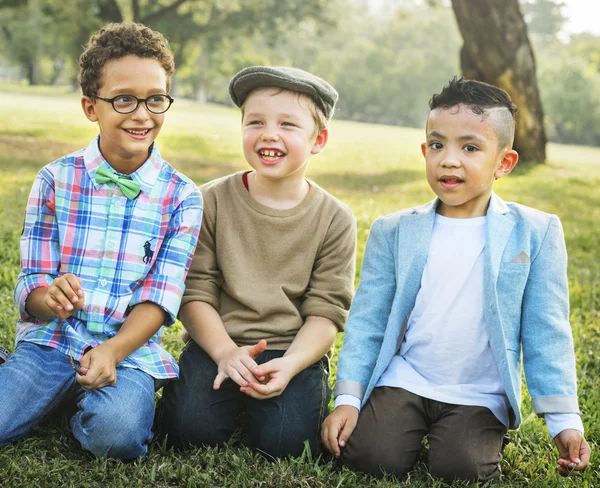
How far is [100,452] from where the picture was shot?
2492 millimetres

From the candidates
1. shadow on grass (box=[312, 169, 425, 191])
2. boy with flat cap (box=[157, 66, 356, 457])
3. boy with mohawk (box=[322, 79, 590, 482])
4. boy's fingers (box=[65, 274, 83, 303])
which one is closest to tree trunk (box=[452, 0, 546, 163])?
shadow on grass (box=[312, 169, 425, 191])

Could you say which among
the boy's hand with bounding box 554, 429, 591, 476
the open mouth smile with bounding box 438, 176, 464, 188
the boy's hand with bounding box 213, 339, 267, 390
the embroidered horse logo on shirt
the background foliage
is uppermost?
the background foliage

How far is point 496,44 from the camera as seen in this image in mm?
10719

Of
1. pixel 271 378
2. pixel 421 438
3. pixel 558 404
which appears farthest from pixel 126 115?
pixel 558 404

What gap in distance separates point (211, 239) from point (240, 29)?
90.0ft

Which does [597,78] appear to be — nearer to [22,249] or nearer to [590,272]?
[590,272]

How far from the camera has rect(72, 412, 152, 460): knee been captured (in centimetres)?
247

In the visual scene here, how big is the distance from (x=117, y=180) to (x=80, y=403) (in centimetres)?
78

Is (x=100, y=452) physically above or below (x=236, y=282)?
below

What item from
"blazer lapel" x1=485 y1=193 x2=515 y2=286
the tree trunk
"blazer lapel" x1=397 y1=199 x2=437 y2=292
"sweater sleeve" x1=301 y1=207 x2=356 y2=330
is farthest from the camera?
the tree trunk

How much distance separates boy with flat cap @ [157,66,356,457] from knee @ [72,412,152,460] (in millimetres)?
227

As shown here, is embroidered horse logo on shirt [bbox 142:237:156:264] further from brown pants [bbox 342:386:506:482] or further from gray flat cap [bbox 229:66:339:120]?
brown pants [bbox 342:386:506:482]

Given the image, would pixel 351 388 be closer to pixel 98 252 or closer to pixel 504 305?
pixel 504 305

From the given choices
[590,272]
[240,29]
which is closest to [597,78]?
[240,29]
